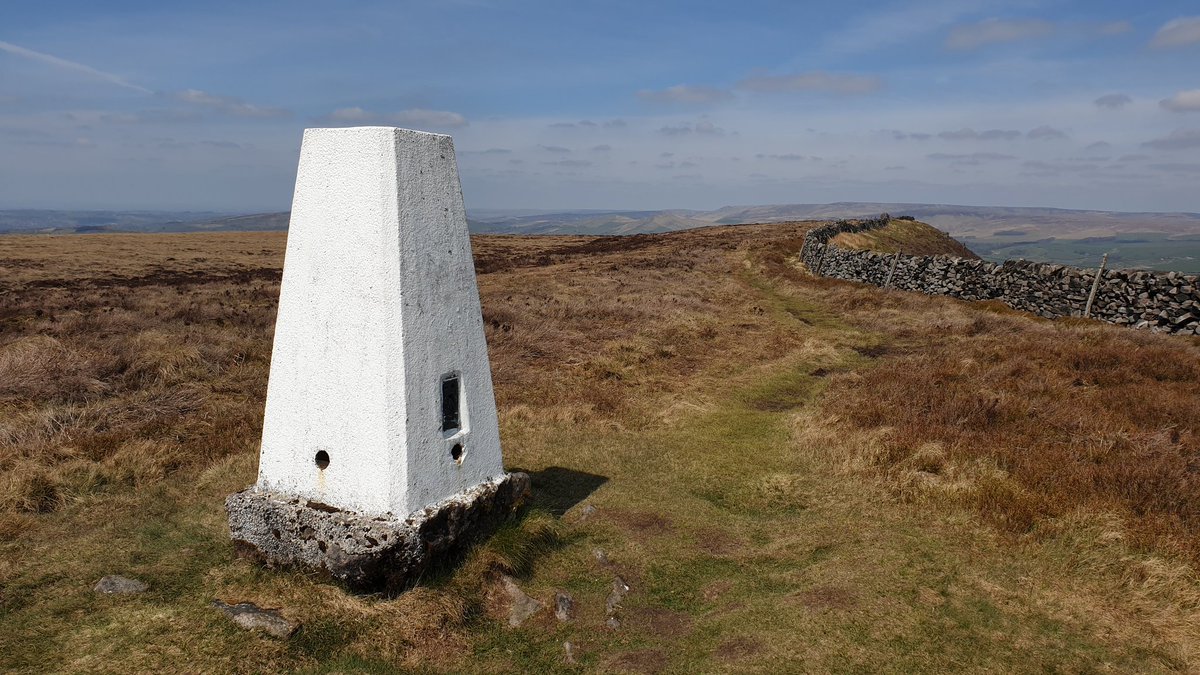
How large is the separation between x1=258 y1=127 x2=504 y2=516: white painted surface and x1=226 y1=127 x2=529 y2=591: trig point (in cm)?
1

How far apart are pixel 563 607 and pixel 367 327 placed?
332cm

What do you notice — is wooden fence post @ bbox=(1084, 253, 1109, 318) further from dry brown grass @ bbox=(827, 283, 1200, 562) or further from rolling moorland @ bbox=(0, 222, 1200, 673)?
dry brown grass @ bbox=(827, 283, 1200, 562)

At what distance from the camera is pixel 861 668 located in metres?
5.26

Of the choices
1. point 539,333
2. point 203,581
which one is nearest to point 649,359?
point 539,333

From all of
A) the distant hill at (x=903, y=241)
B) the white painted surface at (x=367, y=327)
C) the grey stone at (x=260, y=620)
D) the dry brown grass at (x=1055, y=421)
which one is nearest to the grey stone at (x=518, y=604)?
the white painted surface at (x=367, y=327)

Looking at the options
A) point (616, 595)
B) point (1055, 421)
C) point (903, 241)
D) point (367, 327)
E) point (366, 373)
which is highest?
point (903, 241)

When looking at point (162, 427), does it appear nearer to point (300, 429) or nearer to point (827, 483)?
point (300, 429)

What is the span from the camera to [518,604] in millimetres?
6344

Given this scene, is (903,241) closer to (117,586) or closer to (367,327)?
(367,327)

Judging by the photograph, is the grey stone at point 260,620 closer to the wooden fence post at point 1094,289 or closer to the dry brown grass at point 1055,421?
the dry brown grass at point 1055,421

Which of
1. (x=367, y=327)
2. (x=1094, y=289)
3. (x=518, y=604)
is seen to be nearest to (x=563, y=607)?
(x=518, y=604)

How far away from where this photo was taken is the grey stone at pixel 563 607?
622 centimetres

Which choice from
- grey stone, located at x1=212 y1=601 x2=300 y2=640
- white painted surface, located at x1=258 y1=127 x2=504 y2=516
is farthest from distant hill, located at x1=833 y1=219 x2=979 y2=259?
grey stone, located at x1=212 y1=601 x2=300 y2=640

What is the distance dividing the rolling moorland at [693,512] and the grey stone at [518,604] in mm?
97
